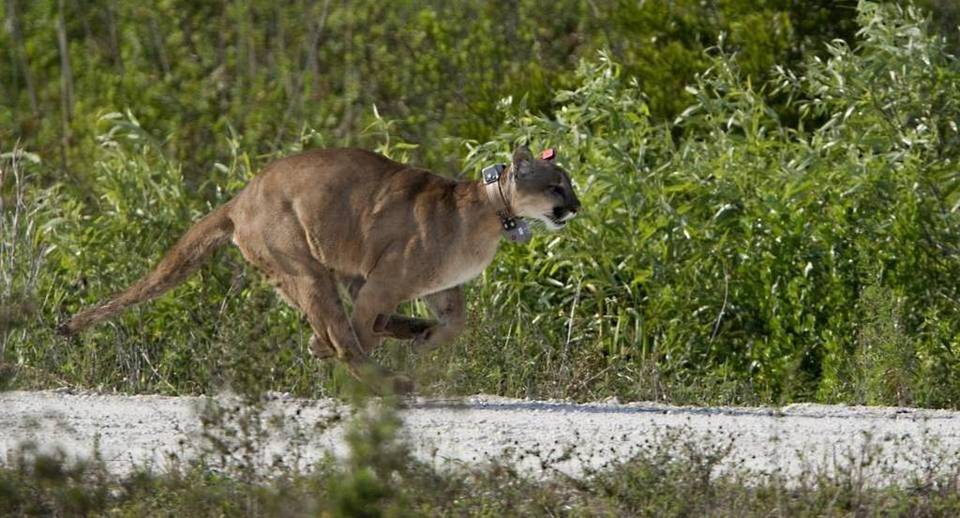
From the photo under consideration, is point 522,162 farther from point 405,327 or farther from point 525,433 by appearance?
point 525,433

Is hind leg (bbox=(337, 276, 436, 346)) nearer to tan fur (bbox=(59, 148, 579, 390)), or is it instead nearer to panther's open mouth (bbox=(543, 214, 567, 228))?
tan fur (bbox=(59, 148, 579, 390))

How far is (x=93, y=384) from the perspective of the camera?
10594 mm

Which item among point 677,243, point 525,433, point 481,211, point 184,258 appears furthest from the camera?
point 677,243

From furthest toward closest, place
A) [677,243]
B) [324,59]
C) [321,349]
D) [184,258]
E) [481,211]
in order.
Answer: [324,59], [677,243], [184,258], [321,349], [481,211]

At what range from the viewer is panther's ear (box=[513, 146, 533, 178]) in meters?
9.23

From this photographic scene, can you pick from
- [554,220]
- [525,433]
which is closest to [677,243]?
[554,220]

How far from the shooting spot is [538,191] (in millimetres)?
9273

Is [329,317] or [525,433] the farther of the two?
[329,317]

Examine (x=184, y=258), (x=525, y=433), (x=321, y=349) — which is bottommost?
Answer: (x=525, y=433)

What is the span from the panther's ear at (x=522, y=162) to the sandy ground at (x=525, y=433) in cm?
114

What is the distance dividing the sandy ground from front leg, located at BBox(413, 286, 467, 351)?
348 millimetres

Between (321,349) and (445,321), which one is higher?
(445,321)

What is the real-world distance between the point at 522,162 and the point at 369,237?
2.78 feet

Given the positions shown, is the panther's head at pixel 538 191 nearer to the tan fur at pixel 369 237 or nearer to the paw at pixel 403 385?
the tan fur at pixel 369 237
